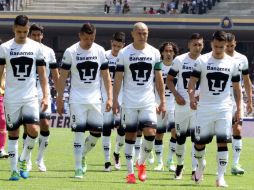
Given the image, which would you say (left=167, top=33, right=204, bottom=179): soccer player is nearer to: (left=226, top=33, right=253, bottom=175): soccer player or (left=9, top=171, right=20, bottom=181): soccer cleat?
(left=226, top=33, right=253, bottom=175): soccer player

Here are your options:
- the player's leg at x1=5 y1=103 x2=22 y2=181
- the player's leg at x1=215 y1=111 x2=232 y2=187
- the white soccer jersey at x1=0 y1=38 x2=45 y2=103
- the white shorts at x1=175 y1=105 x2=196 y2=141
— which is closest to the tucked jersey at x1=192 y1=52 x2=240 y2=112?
the player's leg at x1=215 y1=111 x2=232 y2=187

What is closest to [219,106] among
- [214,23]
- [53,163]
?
[53,163]

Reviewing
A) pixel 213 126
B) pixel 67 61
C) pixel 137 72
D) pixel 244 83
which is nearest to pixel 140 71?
pixel 137 72

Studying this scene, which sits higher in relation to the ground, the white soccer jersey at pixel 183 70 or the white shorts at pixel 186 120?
the white soccer jersey at pixel 183 70

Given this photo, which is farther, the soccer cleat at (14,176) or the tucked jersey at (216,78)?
the soccer cleat at (14,176)

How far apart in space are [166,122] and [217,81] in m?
4.96

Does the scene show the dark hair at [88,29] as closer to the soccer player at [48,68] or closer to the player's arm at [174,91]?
the soccer player at [48,68]

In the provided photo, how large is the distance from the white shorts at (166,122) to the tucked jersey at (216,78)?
4468 millimetres

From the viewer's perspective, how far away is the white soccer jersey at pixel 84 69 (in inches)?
646

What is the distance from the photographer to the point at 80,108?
54.4 feet

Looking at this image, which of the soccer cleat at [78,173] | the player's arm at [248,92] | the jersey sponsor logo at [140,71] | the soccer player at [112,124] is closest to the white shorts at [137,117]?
the jersey sponsor logo at [140,71]

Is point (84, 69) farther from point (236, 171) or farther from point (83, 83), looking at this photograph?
point (236, 171)

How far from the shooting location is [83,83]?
16.6m

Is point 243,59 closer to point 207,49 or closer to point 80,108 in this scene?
point 80,108
